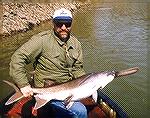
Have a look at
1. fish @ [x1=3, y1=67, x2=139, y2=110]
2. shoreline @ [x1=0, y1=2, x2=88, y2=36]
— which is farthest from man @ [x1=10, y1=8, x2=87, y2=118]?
shoreline @ [x1=0, y1=2, x2=88, y2=36]

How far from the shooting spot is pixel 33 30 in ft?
79.3

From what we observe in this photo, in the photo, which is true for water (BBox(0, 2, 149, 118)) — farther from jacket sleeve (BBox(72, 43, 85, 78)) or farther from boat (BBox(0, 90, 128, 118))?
jacket sleeve (BBox(72, 43, 85, 78))

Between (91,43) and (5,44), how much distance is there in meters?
5.27

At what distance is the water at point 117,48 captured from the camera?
1278 centimetres

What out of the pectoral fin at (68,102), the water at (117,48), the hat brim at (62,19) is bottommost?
the water at (117,48)

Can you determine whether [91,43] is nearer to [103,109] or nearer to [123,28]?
[123,28]

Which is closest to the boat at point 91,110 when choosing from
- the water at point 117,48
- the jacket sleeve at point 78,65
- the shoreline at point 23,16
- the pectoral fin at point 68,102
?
the jacket sleeve at point 78,65

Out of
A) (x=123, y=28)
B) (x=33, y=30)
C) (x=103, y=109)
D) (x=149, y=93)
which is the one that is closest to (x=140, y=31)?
(x=123, y=28)

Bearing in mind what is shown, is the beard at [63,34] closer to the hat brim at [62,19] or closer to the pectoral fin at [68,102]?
the hat brim at [62,19]

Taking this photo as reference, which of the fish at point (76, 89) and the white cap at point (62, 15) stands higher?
the white cap at point (62, 15)

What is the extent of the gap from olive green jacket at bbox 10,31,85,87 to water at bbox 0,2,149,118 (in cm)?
465

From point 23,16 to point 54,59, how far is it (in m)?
18.7

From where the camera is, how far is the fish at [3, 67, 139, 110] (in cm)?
616

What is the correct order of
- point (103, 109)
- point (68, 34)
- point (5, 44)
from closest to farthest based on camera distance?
point (68, 34) → point (103, 109) → point (5, 44)
